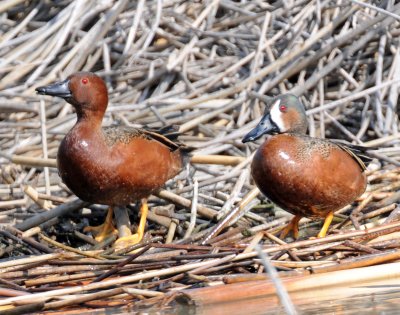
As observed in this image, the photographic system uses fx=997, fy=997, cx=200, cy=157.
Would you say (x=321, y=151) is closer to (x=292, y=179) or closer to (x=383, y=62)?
(x=292, y=179)

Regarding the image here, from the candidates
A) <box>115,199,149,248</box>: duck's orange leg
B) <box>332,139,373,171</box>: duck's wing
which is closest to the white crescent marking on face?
<box>332,139,373,171</box>: duck's wing

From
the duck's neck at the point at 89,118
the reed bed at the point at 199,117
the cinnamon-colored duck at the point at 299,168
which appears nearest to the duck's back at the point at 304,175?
the cinnamon-colored duck at the point at 299,168

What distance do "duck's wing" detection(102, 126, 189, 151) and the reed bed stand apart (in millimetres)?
238

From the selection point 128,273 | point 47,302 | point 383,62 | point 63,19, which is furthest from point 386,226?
point 63,19

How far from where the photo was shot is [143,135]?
21.7ft

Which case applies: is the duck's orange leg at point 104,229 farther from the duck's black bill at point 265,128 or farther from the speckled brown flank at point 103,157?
the duck's black bill at point 265,128

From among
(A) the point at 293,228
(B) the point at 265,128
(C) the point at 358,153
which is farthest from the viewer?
(C) the point at 358,153

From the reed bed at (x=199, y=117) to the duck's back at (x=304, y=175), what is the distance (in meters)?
0.26

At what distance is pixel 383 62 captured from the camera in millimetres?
8156

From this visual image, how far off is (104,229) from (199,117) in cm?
152

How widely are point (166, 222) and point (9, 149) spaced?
4.74 ft

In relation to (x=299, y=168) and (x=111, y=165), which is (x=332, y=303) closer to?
(x=299, y=168)

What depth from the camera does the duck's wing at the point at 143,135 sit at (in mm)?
6391

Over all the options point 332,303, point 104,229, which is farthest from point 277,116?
point 332,303
